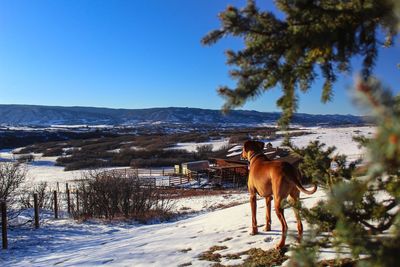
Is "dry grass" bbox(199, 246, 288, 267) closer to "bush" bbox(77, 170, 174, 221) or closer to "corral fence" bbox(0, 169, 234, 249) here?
"corral fence" bbox(0, 169, 234, 249)

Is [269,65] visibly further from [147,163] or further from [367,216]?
[147,163]

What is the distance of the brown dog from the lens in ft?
20.9

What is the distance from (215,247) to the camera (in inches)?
289

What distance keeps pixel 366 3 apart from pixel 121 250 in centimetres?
743

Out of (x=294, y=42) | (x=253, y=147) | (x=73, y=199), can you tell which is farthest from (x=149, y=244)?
(x=73, y=199)

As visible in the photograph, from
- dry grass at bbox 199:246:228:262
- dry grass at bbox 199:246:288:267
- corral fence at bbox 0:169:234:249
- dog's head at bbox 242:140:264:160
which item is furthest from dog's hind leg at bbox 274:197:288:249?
corral fence at bbox 0:169:234:249

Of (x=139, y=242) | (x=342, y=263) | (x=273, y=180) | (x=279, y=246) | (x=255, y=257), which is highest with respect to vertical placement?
(x=273, y=180)

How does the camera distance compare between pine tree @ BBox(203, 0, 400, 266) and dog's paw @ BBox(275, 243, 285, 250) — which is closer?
pine tree @ BBox(203, 0, 400, 266)

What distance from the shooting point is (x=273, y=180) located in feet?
21.6

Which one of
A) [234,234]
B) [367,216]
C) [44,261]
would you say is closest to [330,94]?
[367,216]

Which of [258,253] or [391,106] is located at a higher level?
[391,106]

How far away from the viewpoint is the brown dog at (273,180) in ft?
20.9

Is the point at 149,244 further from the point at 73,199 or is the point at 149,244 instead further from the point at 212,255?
the point at 73,199

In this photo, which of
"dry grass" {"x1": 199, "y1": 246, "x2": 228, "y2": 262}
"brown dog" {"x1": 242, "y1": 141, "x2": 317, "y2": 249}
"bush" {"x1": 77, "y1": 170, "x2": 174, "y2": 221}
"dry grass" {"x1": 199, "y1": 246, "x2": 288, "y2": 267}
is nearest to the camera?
"dry grass" {"x1": 199, "y1": 246, "x2": 288, "y2": 267}
